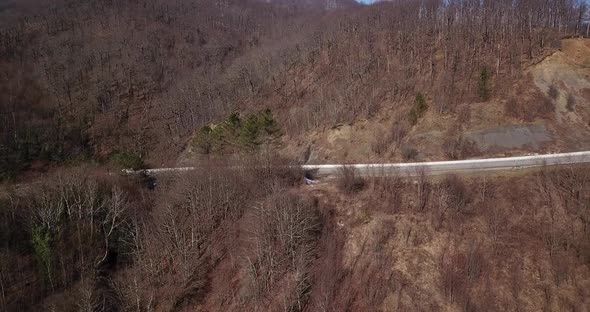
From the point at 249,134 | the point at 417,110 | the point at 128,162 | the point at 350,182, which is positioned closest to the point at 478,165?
the point at 350,182

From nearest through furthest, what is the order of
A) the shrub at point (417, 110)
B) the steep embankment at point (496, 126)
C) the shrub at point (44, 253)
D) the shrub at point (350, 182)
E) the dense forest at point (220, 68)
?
the shrub at point (44, 253), the shrub at point (350, 182), the steep embankment at point (496, 126), the shrub at point (417, 110), the dense forest at point (220, 68)

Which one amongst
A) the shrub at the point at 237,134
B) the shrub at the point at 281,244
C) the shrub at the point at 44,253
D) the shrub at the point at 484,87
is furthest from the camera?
the shrub at the point at 484,87

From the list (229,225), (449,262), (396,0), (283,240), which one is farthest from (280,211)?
(396,0)

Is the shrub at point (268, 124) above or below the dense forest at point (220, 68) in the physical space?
below

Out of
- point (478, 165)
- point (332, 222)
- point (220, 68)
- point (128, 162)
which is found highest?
point (220, 68)

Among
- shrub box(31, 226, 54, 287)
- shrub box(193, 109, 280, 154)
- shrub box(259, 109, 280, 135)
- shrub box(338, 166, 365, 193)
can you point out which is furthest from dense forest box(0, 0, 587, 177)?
shrub box(31, 226, 54, 287)

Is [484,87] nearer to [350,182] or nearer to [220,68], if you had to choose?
[350,182]

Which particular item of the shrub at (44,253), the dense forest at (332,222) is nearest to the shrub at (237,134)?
the dense forest at (332,222)

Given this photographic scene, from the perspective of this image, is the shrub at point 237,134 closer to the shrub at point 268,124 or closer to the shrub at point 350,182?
the shrub at point 268,124

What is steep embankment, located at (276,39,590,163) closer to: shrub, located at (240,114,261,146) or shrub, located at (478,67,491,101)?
shrub, located at (478,67,491,101)
